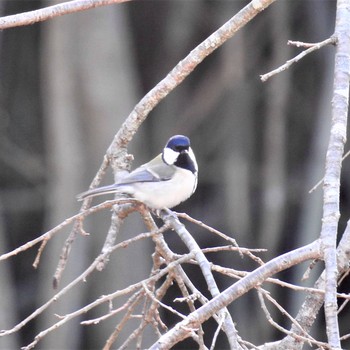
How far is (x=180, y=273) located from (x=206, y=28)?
5.35 m

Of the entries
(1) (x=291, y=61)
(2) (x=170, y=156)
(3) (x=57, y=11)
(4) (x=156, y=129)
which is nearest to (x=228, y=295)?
(1) (x=291, y=61)

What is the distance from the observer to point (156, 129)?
299 inches

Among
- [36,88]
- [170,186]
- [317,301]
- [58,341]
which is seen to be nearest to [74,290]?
[58,341]

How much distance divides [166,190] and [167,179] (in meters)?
0.15

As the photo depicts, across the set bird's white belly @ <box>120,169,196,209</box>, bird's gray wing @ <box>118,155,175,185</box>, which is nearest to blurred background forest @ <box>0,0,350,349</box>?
bird's gray wing @ <box>118,155,175,185</box>

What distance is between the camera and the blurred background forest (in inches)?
269

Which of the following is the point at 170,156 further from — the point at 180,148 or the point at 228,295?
the point at 228,295

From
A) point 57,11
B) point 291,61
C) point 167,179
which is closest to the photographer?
point 291,61

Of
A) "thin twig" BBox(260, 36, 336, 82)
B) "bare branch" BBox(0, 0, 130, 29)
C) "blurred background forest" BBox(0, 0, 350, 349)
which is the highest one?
"bare branch" BBox(0, 0, 130, 29)

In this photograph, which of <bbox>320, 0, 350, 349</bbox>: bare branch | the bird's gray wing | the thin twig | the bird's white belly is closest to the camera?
<bbox>320, 0, 350, 349</bbox>: bare branch

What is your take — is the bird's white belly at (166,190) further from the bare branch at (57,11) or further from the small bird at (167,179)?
the bare branch at (57,11)

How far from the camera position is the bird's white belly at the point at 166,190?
2.96m

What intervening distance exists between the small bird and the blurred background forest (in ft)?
9.53

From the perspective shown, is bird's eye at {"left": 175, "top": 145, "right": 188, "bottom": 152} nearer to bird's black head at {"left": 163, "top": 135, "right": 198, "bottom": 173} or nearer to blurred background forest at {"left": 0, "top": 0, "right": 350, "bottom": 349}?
bird's black head at {"left": 163, "top": 135, "right": 198, "bottom": 173}
